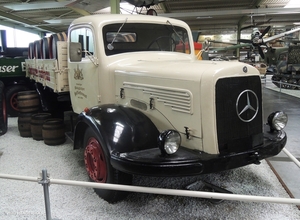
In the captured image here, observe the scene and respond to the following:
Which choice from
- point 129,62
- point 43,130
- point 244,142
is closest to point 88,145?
point 129,62

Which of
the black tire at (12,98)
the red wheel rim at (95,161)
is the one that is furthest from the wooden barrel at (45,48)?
the red wheel rim at (95,161)

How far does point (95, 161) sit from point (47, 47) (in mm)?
3158

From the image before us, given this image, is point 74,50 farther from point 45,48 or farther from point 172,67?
point 45,48

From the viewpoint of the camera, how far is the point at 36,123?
16.0 ft

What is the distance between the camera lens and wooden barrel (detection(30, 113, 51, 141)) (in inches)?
191

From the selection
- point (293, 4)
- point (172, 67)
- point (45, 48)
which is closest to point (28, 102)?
point (45, 48)

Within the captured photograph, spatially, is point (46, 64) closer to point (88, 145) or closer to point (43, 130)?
point (43, 130)

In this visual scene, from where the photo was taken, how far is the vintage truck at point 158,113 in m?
2.27

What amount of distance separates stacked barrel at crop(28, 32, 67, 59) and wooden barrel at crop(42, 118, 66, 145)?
3.43ft

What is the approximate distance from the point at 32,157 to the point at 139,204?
211 centimetres

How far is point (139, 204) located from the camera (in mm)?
2748

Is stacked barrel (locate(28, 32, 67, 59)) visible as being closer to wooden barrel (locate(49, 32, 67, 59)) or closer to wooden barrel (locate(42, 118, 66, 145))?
wooden barrel (locate(49, 32, 67, 59))

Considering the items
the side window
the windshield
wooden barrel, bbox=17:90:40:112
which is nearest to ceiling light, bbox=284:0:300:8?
the windshield

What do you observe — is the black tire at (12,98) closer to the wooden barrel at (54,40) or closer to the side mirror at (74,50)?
the wooden barrel at (54,40)
